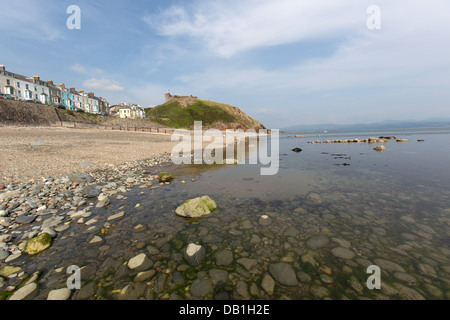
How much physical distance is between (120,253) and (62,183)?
7.88 m

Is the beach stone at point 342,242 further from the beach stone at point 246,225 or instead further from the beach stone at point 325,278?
the beach stone at point 246,225

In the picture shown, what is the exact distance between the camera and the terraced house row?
2426 inches

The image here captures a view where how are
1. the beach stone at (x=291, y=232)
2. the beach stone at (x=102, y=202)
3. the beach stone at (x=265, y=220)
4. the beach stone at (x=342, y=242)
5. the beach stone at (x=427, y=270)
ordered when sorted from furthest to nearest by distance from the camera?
the beach stone at (x=102, y=202) → the beach stone at (x=265, y=220) → the beach stone at (x=291, y=232) → the beach stone at (x=342, y=242) → the beach stone at (x=427, y=270)

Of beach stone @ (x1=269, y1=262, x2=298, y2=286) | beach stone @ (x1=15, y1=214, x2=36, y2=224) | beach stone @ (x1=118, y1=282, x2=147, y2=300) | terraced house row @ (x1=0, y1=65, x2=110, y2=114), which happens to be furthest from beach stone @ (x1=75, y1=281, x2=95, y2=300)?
terraced house row @ (x1=0, y1=65, x2=110, y2=114)

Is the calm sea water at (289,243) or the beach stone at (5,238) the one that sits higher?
the beach stone at (5,238)

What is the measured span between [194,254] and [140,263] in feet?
4.64

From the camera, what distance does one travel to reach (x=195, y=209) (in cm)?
758

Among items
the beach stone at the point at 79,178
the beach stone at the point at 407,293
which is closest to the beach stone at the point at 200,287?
the beach stone at the point at 407,293

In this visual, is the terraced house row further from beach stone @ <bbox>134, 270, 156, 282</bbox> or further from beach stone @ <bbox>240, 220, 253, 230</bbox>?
beach stone @ <bbox>240, 220, 253, 230</bbox>

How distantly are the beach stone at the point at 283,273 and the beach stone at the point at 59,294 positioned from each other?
14.9 ft

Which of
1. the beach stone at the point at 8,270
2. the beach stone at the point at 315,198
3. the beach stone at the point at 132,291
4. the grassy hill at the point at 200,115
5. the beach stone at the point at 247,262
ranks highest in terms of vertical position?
the grassy hill at the point at 200,115

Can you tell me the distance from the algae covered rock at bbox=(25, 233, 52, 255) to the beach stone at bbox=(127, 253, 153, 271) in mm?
2744

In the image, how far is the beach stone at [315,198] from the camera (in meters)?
8.99

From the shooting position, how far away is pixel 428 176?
44.5 feet
